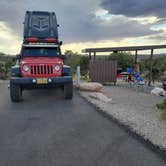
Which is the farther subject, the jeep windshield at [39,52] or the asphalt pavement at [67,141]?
the jeep windshield at [39,52]

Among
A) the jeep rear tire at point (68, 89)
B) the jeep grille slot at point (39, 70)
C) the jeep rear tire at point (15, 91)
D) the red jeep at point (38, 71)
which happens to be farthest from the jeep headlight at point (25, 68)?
the jeep rear tire at point (68, 89)

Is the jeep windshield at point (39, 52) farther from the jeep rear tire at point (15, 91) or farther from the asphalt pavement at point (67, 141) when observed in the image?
the asphalt pavement at point (67, 141)

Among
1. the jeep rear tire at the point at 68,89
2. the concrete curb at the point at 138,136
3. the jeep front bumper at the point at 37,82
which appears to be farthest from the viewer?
the jeep rear tire at the point at 68,89

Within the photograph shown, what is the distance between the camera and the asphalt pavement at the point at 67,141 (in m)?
4.14

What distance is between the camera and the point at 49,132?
5707 millimetres

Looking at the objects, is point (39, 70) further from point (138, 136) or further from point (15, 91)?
point (138, 136)

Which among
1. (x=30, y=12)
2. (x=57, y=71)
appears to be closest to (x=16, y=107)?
(x=57, y=71)

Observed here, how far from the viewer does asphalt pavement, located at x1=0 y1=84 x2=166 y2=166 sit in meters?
4.14

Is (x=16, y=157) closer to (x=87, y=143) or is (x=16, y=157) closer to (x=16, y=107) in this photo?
(x=87, y=143)

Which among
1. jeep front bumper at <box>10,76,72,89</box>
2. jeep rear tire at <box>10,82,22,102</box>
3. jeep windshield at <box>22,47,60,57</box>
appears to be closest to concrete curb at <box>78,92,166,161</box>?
jeep front bumper at <box>10,76,72,89</box>

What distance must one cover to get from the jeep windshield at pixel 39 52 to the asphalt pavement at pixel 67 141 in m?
3.87

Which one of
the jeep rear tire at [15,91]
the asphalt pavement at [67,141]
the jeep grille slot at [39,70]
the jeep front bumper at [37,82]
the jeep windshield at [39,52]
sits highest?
the jeep windshield at [39,52]

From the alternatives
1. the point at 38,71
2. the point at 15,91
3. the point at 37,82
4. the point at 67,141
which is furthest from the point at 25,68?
the point at 67,141

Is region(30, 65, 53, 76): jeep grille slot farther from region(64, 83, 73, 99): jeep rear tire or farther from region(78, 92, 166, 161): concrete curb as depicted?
region(78, 92, 166, 161): concrete curb
